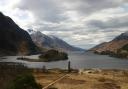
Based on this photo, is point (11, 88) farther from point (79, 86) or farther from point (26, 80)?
point (79, 86)

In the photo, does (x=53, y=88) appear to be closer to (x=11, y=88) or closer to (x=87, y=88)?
(x=87, y=88)

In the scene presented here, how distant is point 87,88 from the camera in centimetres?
3559

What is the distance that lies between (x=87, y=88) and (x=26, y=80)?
10.1m

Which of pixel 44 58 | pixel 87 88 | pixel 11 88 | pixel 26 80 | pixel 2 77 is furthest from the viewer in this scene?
pixel 44 58

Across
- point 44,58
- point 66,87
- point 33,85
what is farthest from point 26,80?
point 44,58

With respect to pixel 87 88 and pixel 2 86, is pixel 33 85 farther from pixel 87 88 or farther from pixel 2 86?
pixel 87 88

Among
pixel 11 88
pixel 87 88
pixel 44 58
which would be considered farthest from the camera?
pixel 44 58

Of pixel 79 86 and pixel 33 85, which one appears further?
pixel 79 86

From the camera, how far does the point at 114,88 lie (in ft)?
118

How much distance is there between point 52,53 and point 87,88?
156 m

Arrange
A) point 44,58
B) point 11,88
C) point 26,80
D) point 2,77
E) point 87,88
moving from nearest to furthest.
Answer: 1. point 11,88
2. point 26,80
3. point 2,77
4. point 87,88
5. point 44,58

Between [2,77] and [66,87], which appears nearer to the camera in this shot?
[2,77]

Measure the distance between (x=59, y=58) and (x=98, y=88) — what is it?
508 ft

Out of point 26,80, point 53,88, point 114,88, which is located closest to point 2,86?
point 26,80
